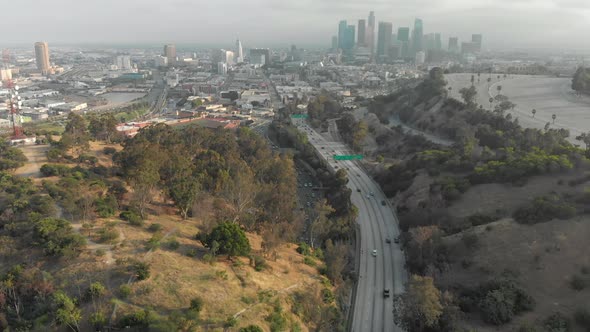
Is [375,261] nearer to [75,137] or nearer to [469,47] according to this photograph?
[75,137]

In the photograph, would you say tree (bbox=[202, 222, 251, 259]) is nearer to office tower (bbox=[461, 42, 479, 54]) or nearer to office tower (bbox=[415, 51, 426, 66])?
office tower (bbox=[415, 51, 426, 66])

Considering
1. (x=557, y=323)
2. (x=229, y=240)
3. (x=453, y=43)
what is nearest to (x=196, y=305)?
(x=229, y=240)

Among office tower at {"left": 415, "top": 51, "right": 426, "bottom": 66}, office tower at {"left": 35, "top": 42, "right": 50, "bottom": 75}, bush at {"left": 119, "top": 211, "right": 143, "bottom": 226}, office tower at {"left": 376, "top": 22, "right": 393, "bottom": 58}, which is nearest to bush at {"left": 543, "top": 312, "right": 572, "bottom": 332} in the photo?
bush at {"left": 119, "top": 211, "right": 143, "bottom": 226}

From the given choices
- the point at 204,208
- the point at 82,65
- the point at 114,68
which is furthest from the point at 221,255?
the point at 82,65

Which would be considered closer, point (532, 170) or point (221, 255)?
point (221, 255)

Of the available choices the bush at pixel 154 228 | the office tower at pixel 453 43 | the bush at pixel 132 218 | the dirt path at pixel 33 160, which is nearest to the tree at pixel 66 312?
the bush at pixel 154 228

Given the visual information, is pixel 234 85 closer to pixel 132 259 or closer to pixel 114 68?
pixel 114 68

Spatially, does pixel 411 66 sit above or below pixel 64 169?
above
